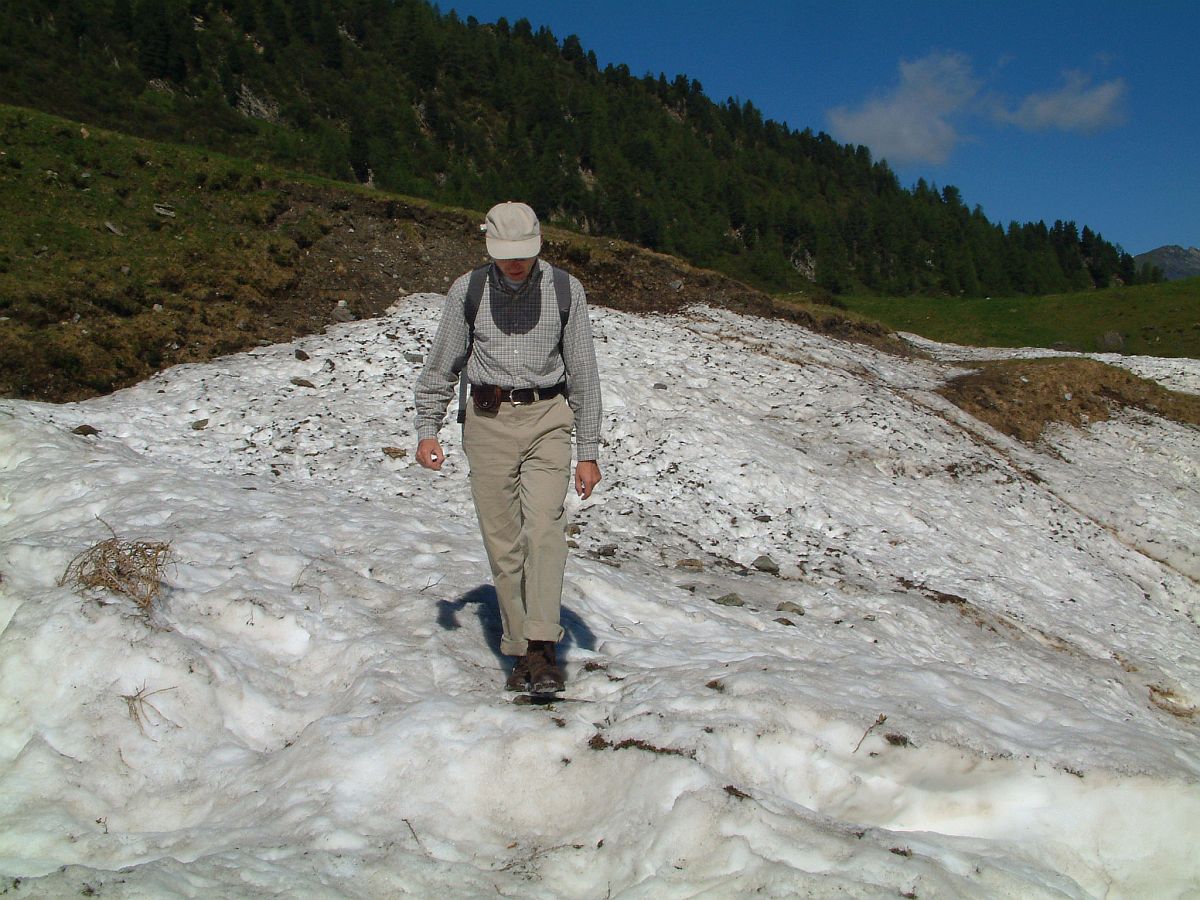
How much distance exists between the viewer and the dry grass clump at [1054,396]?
19.6m

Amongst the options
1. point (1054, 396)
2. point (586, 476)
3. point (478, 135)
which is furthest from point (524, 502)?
point (478, 135)

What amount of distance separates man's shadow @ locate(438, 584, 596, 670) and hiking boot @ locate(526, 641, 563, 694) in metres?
0.75

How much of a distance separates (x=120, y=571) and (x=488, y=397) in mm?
2900

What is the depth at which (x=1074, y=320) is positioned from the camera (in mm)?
44938

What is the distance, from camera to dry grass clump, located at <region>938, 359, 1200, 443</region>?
1959cm

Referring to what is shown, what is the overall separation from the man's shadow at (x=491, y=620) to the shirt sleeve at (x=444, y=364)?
179cm

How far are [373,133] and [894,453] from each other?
117m

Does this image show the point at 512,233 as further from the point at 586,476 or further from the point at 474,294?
the point at 586,476

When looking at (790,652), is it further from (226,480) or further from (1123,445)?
(1123,445)

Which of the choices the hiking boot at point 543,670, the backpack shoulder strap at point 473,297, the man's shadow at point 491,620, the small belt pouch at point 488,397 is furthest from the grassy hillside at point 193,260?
the hiking boot at point 543,670

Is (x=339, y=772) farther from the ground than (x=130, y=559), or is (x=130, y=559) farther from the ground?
(x=130, y=559)

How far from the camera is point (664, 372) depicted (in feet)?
57.4

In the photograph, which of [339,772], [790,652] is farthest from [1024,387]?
[339,772]

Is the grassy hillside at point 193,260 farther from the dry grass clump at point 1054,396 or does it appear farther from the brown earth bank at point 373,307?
the dry grass clump at point 1054,396
